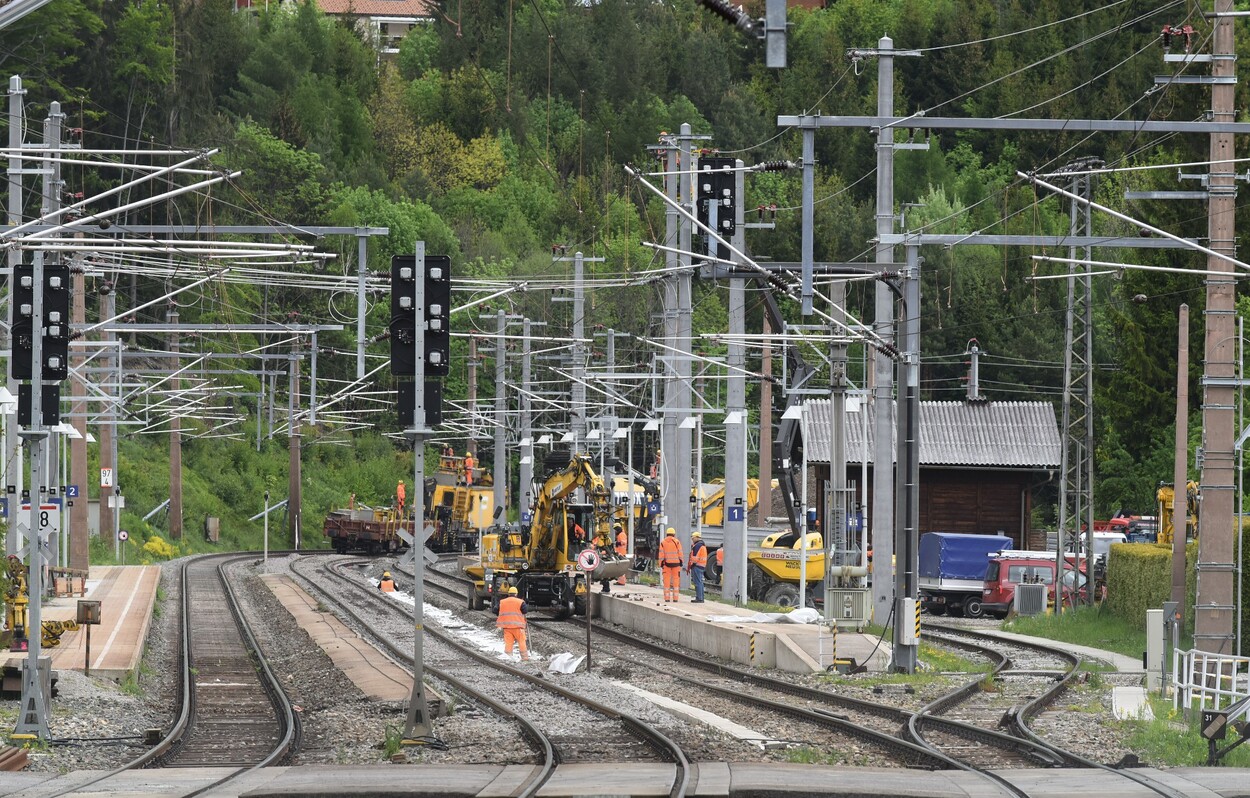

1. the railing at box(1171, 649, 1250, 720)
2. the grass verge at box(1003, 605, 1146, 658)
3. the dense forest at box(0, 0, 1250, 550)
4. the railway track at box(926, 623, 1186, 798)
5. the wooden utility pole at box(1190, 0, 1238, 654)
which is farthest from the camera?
the dense forest at box(0, 0, 1250, 550)

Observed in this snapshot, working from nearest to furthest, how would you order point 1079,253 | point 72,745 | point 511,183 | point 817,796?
point 817,796 → point 72,745 → point 1079,253 → point 511,183

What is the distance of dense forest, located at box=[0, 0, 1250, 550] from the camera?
258ft

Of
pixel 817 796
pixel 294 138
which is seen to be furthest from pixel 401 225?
pixel 817 796

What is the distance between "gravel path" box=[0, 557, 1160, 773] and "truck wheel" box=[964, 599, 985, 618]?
2329 cm

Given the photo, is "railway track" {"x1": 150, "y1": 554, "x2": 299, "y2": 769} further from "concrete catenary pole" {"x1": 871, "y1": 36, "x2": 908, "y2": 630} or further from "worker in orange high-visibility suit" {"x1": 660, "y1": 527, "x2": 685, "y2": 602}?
"concrete catenary pole" {"x1": 871, "y1": 36, "x2": 908, "y2": 630}

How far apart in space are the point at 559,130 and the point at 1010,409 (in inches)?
2415

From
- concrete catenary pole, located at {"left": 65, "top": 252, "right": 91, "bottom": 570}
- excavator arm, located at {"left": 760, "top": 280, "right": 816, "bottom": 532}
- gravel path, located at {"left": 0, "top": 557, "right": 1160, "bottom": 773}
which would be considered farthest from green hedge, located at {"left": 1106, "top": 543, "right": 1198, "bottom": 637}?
concrete catenary pole, located at {"left": 65, "top": 252, "right": 91, "bottom": 570}

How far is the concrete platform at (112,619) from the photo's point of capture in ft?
94.8

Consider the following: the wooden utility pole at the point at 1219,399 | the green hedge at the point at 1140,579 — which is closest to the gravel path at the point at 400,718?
the wooden utility pole at the point at 1219,399

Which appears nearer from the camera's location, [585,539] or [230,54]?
[585,539]

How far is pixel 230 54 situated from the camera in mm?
112625

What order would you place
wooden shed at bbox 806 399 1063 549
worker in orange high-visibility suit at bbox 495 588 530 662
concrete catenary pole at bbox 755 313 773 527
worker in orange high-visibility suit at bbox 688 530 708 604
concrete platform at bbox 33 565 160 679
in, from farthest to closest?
wooden shed at bbox 806 399 1063 549
concrete catenary pole at bbox 755 313 773 527
worker in orange high-visibility suit at bbox 688 530 708 604
worker in orange high-visibility suit at bbox 495 588 530 662
concrete platform at bbox 33 565 160 679

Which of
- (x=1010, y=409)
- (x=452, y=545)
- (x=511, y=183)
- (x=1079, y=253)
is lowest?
(x=452, y=545)

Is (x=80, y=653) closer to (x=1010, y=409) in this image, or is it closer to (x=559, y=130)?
(x=1010, y=409)
